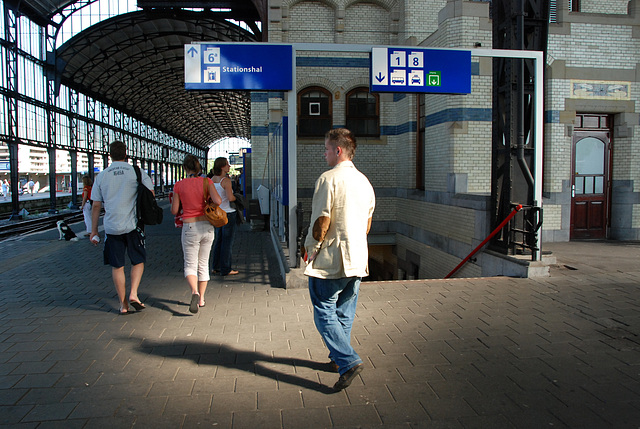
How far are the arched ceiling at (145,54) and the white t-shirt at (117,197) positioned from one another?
1450cm

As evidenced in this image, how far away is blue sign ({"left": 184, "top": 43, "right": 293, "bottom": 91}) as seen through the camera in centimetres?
637

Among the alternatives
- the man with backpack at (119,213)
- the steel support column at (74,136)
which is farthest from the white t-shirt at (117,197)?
the steel support column at (74,136)

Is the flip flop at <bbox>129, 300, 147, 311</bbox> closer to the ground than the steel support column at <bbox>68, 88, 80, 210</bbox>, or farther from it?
closer to the ground

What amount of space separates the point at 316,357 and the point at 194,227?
2304 millimetres

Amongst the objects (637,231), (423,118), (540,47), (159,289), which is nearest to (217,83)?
(159,289)

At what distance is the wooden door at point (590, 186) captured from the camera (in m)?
11.5

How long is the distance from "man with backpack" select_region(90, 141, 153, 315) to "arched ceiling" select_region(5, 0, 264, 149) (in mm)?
14462

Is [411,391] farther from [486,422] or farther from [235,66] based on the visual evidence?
[235,66]

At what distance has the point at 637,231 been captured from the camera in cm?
1146

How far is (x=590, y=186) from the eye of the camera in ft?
38.1

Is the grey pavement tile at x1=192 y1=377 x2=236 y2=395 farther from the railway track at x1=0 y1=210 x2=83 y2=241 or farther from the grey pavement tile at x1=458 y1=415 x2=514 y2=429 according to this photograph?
the railway track at x1=0 y1=210 x2=83 y2=241

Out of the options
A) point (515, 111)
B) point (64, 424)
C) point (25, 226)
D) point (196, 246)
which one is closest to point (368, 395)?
point (64, 424)

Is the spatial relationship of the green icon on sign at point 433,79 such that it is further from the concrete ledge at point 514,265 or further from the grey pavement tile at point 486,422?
the grey pavement tile at point 486,422

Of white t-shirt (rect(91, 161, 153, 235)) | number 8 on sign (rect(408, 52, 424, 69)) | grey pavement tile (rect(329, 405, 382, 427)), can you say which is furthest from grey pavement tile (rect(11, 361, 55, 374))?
number 8 on sign (rect(408, 52, 424, 69))
